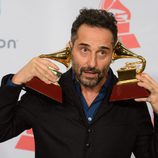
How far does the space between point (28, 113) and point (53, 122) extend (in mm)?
67

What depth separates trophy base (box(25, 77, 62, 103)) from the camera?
102 centimetres

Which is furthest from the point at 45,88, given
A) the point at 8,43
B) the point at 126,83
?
the point at 8,43

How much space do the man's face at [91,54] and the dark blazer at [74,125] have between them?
0.07 meters

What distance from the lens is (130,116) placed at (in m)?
1.07

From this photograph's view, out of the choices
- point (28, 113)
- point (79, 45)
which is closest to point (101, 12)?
point (79, 45)

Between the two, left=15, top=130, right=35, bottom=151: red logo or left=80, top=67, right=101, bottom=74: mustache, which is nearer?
left=80, top=67, right=101, bottom=74: mustache

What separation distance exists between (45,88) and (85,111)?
4.5 inches

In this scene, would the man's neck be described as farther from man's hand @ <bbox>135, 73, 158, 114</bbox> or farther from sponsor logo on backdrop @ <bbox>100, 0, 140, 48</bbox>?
sponsor logo on backdrop @ <bbox>100, 0, 140, 48</bbox>

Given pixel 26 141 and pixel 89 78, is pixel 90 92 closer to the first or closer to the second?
pixel 89 78

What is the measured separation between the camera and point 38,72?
37.9 inches

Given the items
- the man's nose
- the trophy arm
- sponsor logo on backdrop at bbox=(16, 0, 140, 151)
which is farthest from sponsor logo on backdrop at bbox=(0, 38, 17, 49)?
the man's nose

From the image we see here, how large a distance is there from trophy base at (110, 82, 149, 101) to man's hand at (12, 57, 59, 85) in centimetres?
17

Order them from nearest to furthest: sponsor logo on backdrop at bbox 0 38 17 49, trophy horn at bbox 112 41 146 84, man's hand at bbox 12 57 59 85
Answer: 1. man's hand at bbox 12 57 59 85
2. trophy horn at bbox 112 41 146 84
3. sponsor logo on backdrop at bbox 0 38 17 49

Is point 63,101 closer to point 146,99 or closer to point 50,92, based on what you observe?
point 50,92
